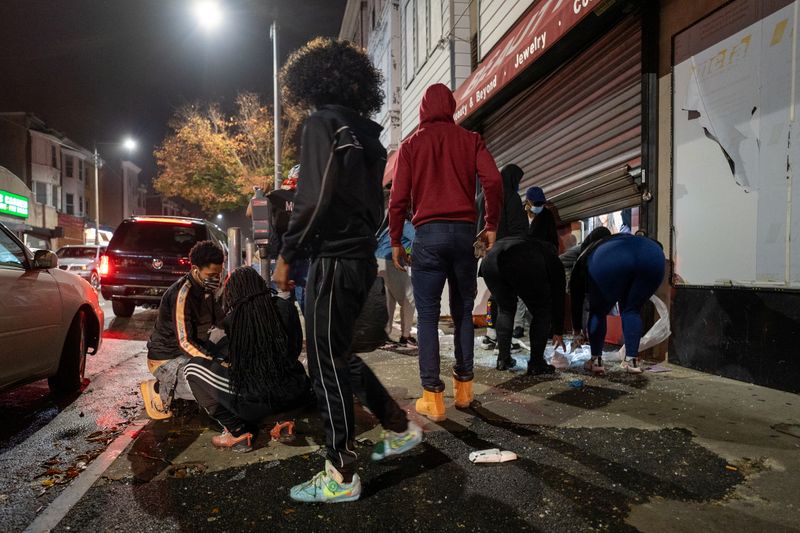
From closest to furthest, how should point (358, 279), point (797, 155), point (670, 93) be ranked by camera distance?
point (358, 279) → point (797, 155) → point (670, 93)

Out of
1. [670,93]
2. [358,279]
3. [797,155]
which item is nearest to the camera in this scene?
[358,279]

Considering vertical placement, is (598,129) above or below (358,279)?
above

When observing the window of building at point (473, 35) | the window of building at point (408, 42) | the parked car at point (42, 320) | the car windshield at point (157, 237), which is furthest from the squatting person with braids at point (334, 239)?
the window of building at point (408, 42)

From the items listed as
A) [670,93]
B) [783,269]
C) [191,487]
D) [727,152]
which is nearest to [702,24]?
[670,93]

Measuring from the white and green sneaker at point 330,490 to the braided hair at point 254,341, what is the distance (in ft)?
2.57

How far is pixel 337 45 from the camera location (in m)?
2.65

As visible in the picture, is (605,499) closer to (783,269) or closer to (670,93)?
(783,269)

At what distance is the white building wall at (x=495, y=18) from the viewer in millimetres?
8094

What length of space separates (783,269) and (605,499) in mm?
2713

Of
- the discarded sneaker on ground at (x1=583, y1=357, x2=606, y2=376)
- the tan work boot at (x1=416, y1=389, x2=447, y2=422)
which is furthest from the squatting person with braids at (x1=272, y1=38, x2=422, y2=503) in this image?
the discarded sneaker on ground at (x1=583, y1=357, x2=606, y2=376)

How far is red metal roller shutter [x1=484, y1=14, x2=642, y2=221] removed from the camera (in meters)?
5.57

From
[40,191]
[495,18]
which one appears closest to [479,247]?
→ [495,18]

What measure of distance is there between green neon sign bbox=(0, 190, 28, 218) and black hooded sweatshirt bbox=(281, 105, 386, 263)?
98.0 ft

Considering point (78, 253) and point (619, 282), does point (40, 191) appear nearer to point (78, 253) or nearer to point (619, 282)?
point (78, 253)
